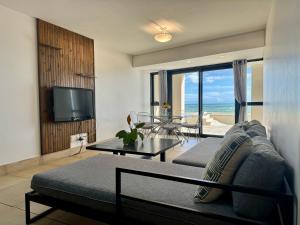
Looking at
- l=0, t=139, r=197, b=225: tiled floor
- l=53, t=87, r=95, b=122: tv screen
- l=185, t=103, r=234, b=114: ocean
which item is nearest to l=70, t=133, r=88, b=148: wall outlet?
l=53, t=87, r=95, b=122: tv screen

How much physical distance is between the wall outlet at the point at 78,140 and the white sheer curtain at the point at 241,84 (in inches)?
166

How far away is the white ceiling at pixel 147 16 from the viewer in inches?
124

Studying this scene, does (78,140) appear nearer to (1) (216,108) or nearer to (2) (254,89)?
(1) (216,108)

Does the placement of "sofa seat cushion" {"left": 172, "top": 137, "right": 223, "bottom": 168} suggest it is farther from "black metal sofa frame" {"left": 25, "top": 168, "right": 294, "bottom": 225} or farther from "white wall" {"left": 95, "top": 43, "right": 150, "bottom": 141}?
"white wall" {"left": 95, "top": 43, "right": 150, "bottom": 141}

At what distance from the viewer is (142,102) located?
707 cm

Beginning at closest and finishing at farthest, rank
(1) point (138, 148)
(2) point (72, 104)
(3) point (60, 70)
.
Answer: (1) point (138, 148)
(3) point (60, 70)
(2) point (72, 104)

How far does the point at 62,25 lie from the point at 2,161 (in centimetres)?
267

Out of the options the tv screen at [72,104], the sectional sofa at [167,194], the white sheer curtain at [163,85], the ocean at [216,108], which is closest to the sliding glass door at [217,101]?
the ocean at [216,108]

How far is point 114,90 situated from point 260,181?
196 inches

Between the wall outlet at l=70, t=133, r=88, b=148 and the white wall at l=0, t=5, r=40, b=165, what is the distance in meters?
Result: 0.76

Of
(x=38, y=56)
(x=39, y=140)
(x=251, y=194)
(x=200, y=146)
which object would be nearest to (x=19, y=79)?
(x=38, y=56)

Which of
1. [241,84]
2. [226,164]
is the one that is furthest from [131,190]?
[241,84]

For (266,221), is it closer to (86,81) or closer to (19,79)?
(19,79)

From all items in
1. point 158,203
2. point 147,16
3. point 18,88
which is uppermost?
point 147,16
